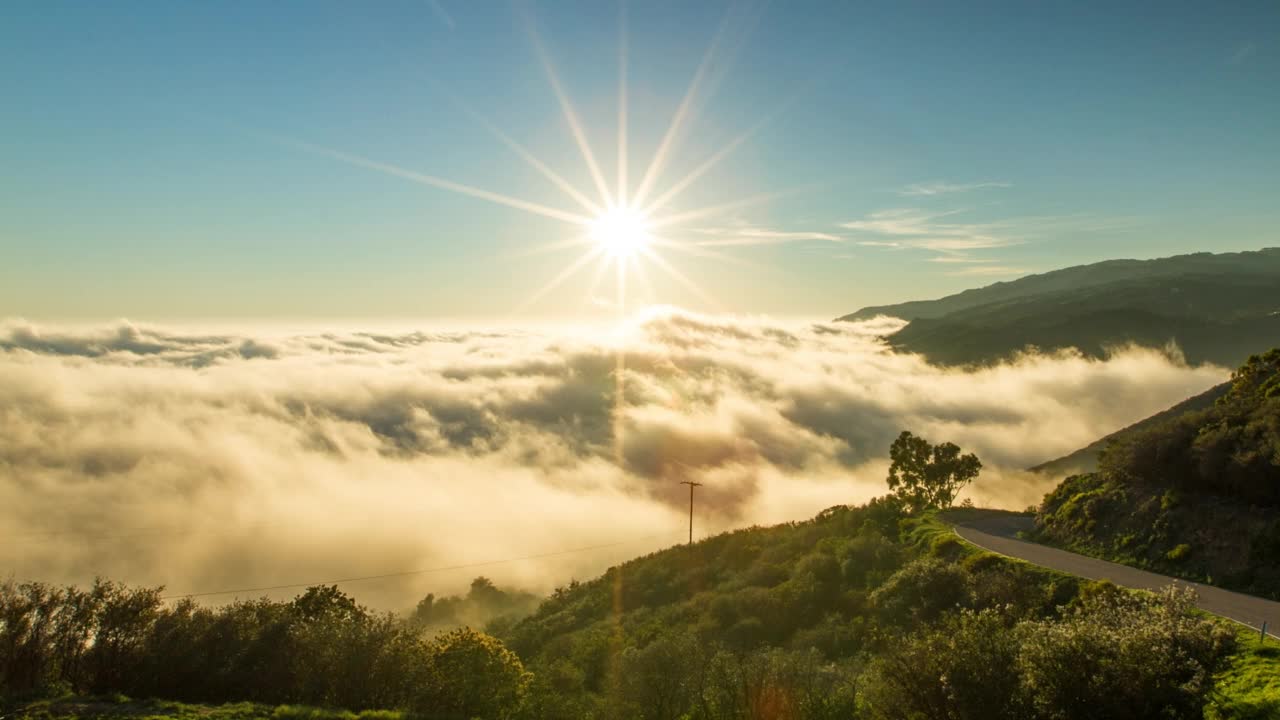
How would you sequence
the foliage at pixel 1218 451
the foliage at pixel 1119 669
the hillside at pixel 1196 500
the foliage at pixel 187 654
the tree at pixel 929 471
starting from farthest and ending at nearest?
the tree at pixel 929 471
the foliage at pixel 1218 451
the foliage at pixel 187 654
the hillside at pixel 1196 500
the foliage at pixel 1119 669

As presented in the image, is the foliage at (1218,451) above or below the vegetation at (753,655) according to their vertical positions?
above

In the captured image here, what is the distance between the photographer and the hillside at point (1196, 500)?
115 ft

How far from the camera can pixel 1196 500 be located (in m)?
40.4

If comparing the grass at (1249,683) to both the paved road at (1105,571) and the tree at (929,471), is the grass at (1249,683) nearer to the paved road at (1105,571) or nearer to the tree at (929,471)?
the paved road at (1105,571)

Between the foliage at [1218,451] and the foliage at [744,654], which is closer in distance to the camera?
the foliage at [744,654]

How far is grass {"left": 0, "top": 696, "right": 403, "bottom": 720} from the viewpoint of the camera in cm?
2964

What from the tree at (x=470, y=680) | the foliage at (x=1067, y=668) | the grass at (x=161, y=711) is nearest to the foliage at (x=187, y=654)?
the tree at (x=470, y=680)

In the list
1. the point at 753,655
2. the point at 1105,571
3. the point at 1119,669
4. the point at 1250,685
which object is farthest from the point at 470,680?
the point at 1105,571

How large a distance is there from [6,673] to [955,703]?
46.9 m

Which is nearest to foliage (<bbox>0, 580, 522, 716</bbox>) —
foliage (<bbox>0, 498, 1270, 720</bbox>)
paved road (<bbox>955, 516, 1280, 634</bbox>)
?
foliage (<bbox>0, 498, 1270, 720</bbox>)

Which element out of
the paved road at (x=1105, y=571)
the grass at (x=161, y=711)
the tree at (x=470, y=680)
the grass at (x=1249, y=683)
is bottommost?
the tree at (x=470, y=680)

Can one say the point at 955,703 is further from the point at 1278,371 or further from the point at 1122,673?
the point at 1278,371

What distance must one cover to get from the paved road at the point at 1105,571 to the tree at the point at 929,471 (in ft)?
64.3

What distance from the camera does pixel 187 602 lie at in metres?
39.3
